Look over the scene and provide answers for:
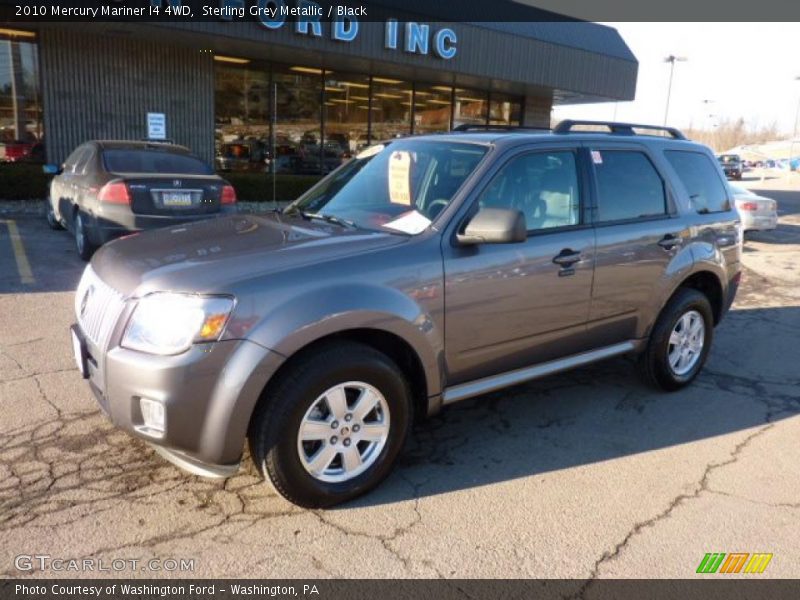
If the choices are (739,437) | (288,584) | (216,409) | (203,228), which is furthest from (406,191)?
(739,437)

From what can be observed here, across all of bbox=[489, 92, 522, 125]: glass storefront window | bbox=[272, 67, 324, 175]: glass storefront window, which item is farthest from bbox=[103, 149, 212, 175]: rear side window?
bbox=[489, 92, 522, 125]: glass storefront window

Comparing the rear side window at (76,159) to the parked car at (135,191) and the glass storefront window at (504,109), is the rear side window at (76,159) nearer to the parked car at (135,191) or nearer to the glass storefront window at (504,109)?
the parked car at (135,191)

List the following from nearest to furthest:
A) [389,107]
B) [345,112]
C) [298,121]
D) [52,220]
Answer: [52,220] < [298,121] < [345,112] < [389,107]

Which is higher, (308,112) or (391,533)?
(308,112)

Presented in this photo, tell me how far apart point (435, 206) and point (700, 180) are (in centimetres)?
255

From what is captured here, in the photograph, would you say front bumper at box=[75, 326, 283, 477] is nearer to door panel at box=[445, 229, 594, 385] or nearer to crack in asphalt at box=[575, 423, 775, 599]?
door panel at box=[445, 229, 594, 385]

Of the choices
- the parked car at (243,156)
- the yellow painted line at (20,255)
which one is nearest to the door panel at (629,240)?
the yellow painted line at (20,255)

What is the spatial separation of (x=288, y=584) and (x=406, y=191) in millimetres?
2217

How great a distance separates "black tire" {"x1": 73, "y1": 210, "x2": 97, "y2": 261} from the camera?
8242mm

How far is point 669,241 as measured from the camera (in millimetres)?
4570

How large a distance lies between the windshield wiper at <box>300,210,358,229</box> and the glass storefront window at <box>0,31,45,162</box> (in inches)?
463

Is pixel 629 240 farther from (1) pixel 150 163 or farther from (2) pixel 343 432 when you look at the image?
(1) pixel 150 163

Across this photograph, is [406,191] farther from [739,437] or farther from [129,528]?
[739,437]

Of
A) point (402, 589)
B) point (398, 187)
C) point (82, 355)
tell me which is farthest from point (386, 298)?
point (82, 355)
